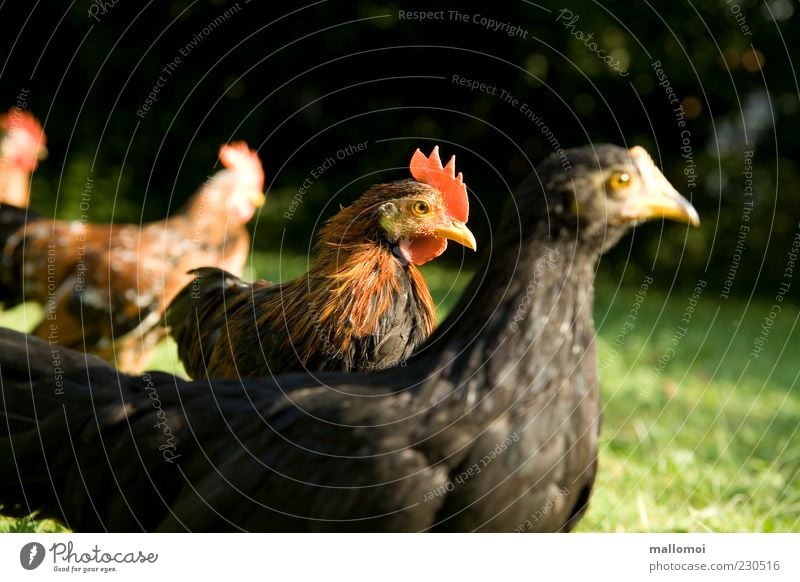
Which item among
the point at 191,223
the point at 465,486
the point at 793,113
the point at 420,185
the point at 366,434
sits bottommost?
the point at 465,486

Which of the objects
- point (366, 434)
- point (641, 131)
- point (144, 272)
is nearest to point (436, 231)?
point (366, 434)

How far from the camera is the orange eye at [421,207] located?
2.51 metres

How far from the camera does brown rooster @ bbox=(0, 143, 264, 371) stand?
4055mm

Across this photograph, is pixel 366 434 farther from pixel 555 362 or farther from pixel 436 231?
pixel 436 231

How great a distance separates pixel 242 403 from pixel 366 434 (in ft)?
1.10

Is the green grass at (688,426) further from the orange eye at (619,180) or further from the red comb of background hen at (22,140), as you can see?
the orange eye at (619,180)

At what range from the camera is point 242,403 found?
2.04 meters

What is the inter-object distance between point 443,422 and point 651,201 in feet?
2.33

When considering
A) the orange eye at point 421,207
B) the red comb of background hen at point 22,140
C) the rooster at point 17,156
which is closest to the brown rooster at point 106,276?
the rooster at point 17,156

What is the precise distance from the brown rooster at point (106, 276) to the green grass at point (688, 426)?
0.29 meters

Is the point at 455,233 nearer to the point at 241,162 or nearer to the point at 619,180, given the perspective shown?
the point at 619,180

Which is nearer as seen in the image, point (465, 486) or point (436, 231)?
point (465, 486)

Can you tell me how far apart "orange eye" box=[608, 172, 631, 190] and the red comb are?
0.68 metres

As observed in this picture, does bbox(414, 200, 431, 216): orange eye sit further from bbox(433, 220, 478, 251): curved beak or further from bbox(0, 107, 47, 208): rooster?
bbox(0, 107, 47, 208): rooster
